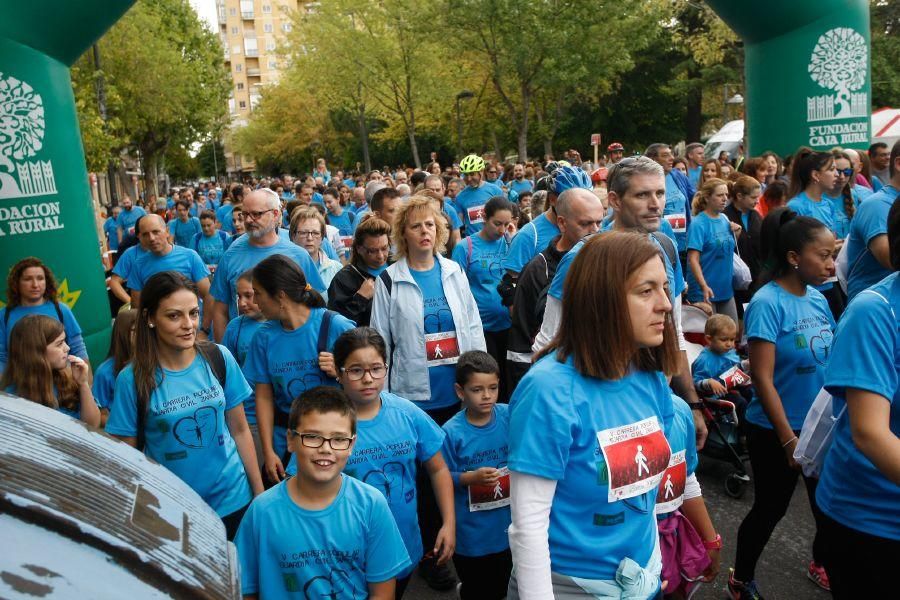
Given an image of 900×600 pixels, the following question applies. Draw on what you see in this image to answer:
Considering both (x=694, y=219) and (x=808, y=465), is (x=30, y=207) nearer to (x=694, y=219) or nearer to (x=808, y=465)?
(x=694, y=219)

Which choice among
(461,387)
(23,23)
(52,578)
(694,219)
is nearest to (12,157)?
(23,23)

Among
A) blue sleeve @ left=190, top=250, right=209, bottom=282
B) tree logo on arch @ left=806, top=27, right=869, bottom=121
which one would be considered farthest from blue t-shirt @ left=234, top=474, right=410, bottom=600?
tree logo on arch @ left=806, top=27, right=869, bottom=121

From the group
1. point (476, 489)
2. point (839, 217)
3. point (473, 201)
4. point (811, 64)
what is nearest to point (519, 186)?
point (473, 201)

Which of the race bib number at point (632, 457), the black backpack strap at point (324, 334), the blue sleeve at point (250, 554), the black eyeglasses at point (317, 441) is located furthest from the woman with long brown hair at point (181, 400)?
the race bib number at point (632, 457)

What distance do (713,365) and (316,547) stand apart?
145 inches

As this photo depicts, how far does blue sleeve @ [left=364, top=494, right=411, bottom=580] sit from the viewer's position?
2.71m

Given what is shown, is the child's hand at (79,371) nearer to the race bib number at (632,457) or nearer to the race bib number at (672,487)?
the race bib number at (672,487)

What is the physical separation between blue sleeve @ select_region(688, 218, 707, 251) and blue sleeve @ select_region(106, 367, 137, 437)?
17.4ft

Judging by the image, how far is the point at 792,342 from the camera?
370cm

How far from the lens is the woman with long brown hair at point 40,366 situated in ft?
13.5

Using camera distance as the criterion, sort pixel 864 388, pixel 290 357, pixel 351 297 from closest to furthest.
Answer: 1. pixel 864 388
2. pixel 290 357
3. pixel 351 297

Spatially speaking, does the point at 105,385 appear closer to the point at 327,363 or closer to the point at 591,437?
the point at 327,363

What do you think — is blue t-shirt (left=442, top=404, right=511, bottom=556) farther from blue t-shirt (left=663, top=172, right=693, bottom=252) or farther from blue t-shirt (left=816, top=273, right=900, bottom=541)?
blue t-shirt (left=663, top=172, right=693, bottom=252)

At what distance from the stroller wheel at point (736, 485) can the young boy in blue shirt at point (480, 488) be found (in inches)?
86.9
